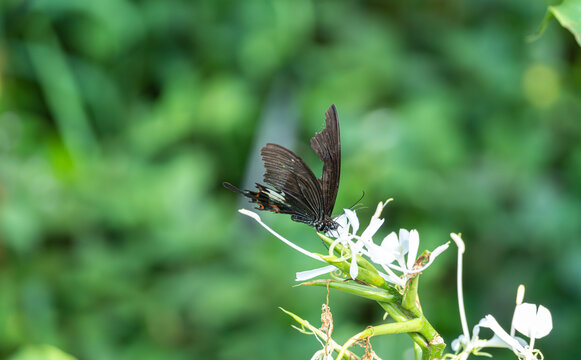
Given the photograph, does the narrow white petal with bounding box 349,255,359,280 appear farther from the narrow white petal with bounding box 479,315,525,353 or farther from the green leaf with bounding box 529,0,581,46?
the green leaf with bounding box 529,0,581,46

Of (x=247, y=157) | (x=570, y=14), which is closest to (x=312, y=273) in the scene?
(x=570, y=14)

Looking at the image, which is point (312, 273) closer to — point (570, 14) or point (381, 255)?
point (381, 255)

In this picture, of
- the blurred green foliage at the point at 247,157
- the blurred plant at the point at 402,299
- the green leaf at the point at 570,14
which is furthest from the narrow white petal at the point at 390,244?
the blurred green foliage at the point at 247,157

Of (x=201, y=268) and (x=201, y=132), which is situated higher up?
(x=201, y=132)

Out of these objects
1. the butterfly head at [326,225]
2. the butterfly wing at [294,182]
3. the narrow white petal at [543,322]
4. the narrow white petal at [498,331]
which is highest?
the butterfly wing at [294,182]

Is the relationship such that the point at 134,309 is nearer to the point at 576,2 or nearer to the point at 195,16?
the point at 195,16

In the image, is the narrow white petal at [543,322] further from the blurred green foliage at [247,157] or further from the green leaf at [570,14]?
the blurred green foliage at [247,157]

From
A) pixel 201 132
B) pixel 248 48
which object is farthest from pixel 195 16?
pixel 201 132
